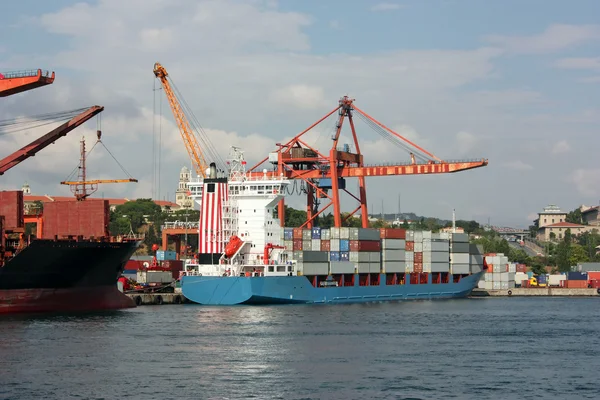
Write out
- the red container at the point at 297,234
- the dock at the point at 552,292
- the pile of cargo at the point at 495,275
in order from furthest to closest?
1. the dock at the point at 552,292
2. the pile of cargo at the point at 495,275
3. the red container at the point at 297,234

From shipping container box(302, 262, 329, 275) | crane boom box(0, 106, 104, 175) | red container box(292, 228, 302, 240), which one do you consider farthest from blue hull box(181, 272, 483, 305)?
crane boom box(0, 106, 104, 175)

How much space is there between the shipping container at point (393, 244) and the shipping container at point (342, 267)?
657 centimetres

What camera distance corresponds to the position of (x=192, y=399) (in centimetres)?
2970

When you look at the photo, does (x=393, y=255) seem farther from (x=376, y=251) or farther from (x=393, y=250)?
(x=376, y=251)

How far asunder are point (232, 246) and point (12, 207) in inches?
649

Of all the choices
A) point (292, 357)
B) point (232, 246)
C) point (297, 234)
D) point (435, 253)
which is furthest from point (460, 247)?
point (292, 357)

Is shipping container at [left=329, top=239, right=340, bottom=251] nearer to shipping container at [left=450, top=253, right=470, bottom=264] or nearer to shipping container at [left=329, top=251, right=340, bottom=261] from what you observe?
shipping container at [left=329, top=251, right=340, bottom=261]

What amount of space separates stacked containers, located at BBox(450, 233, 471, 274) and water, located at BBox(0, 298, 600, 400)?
31.0 m

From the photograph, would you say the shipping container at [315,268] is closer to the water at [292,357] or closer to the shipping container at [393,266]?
the shipping container at [393,266]

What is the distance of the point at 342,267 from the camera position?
247ft

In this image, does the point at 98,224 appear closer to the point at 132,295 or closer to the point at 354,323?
the point at 132,295

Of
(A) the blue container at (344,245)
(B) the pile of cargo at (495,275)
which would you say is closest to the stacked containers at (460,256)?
(B) the pile of cargo at (495,275)

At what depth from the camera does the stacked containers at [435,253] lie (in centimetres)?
8588

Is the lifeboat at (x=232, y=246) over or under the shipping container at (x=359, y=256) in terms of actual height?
over
